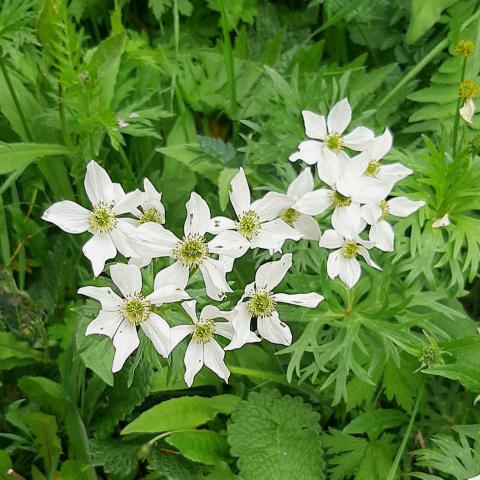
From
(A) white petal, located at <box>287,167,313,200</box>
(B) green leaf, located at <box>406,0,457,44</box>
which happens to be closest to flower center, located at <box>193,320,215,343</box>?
(A) white petal, located at <box>287,167,313,200</box>

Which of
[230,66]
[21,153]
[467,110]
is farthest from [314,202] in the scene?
[21,153]

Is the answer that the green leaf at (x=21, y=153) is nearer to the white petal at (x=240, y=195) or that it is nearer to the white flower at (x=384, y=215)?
the white petal at (x=240, y=195)

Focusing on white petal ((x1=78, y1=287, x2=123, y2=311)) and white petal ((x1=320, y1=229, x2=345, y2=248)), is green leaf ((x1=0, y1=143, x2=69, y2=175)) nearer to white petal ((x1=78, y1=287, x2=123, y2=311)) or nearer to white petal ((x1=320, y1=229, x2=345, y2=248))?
white petal ((x1=78, y1=287, x2=123, y2=311))

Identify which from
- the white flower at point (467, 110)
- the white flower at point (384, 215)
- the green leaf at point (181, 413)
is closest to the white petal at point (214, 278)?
the white flower at point (384, 215)

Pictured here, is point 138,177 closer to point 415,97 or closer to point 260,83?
point 260,83

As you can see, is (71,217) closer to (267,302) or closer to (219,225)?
(219,225)

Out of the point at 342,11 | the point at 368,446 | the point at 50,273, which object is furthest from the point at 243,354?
the point at 342,11
